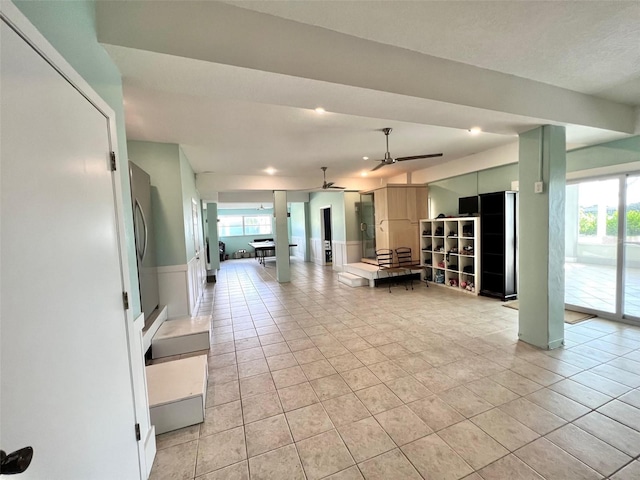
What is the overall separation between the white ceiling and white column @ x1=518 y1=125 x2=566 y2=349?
275 mm

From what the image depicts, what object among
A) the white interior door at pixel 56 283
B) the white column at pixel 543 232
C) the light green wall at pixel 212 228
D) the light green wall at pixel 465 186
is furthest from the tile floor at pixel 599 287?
the light green wall at pixel 212 228

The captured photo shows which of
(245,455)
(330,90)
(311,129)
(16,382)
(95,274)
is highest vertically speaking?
(311,129)

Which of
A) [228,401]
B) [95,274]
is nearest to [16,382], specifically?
[95,274]

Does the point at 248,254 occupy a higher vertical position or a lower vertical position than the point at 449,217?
lower

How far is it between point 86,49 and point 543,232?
4071 mm

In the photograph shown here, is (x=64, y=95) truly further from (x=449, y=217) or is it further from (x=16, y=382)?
(x=449, y=217)

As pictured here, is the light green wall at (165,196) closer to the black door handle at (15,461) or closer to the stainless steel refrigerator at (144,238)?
the stainless steel refrigerator at (144,238)

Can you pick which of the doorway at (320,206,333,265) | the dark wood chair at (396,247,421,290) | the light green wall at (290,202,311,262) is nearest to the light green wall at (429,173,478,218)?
the dark wood chair at (396,247,421,290)

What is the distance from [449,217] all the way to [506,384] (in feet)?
13.0

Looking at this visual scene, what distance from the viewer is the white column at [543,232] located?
114 inches

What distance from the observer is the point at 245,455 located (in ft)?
5.71

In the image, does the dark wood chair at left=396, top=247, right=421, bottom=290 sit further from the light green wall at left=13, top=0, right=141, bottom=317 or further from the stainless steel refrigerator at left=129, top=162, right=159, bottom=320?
the light green wall at left=13, top=0, right=141, bottom=317

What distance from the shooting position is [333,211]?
27.9 feet

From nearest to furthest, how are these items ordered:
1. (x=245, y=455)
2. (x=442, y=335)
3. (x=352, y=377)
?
1. (x=245, y=455)
2. (x=352, y=377)
3. (x=442, y=335)
